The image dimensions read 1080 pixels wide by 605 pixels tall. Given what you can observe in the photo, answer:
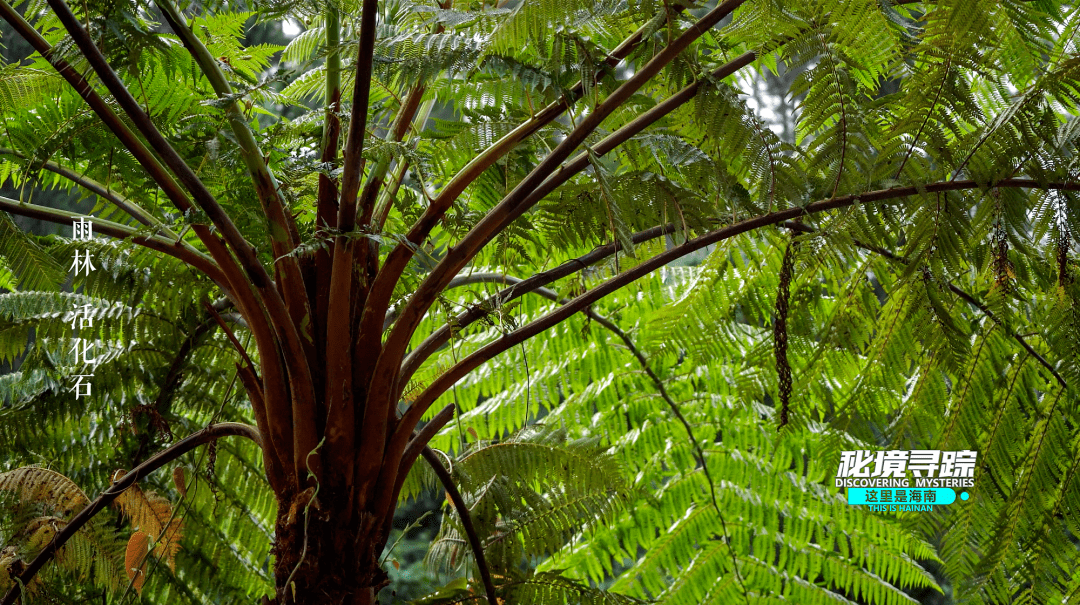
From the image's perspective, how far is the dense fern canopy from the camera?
3.08 ft

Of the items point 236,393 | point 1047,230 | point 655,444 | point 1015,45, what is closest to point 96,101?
point 236,393

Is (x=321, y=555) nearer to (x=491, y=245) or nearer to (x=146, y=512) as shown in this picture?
(x=146, y=512)

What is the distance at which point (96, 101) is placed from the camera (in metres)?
0.82

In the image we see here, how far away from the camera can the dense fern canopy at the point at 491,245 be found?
0.94m

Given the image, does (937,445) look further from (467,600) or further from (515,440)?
(467,600)

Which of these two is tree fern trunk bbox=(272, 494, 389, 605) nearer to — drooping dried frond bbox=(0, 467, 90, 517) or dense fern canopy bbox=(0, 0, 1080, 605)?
dense fern canopy bbox=(0, 0, 1080, 605)

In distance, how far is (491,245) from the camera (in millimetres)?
1498

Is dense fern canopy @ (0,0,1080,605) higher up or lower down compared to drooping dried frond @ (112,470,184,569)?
higher up

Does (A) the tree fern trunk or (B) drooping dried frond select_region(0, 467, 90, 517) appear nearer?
(A) the tree fern trunk

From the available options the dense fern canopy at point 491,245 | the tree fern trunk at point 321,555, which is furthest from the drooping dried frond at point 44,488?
the tree fern trunk at point 321,555

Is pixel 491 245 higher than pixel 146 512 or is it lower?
higher

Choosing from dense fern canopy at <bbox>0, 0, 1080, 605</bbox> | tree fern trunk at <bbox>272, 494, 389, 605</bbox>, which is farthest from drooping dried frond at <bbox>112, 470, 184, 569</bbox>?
tree fern trunk at <bbox>272, 494, 389, 605</bbox>

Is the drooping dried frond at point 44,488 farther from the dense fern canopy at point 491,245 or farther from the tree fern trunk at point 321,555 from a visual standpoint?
the tree fern trunk at point 321,555

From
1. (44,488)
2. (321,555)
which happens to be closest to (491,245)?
(321,555)
